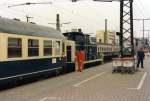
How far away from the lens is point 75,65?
3106 centimetres

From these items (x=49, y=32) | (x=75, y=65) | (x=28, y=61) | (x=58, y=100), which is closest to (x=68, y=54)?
(x=75, y=65)

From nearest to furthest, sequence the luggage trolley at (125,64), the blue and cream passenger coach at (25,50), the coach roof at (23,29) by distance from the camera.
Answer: the blue and cream passenger coach at (25,50)
the coach roof at (23,29)
the luggage trolley at (125,64)

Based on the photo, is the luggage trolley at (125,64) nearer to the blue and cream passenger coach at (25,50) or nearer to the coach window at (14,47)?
the blue and cream passenger coach at (25,50)

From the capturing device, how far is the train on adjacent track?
16906mm

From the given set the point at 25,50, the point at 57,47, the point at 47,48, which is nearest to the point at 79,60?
the point at 57,47

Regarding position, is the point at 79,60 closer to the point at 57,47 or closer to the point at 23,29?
the point at 57,47

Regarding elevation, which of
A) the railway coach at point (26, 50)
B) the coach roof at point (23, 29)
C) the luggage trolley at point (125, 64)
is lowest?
the luggage trolley at point (125, 64)

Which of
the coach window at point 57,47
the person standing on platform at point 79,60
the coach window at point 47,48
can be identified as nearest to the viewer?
the coach window at point 47,48

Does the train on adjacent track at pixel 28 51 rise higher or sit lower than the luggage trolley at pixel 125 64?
higher

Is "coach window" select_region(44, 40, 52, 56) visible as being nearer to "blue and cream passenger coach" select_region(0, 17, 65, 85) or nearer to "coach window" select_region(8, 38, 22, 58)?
Result: "blue and cream passenger coach" select_region(0, 17, 65, 85)

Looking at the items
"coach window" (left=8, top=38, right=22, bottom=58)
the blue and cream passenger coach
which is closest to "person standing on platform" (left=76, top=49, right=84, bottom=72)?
the blue and cream passenger coach

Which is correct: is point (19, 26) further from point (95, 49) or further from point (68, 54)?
point (95, 49)

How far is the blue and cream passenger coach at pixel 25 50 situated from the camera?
55.4 ft

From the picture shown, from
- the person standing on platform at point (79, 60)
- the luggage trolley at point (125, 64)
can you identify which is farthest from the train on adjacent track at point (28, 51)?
the luggage trolley at point (125, 64)
